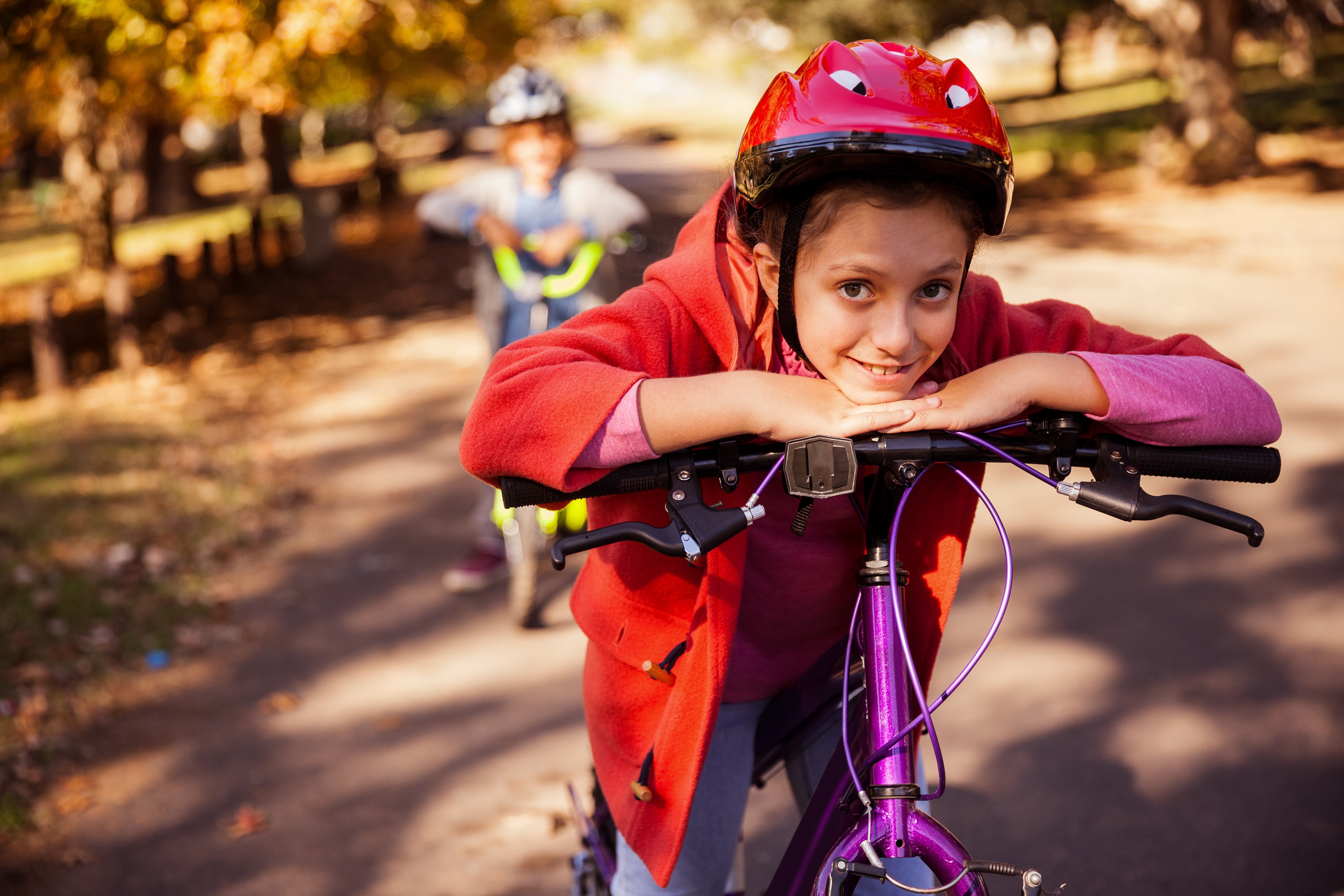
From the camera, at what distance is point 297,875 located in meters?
3.58

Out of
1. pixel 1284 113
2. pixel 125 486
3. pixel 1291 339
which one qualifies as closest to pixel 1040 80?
pixel 1284 113

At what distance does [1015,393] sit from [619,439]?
0.61m

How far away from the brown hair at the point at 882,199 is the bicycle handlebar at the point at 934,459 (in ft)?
1.04

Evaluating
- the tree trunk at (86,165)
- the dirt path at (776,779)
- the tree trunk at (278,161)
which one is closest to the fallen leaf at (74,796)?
the dirt path at (776,779)

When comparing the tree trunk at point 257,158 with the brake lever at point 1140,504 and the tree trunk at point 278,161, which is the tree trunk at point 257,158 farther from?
the brake lever at point 1140,504

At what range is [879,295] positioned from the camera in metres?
1.62

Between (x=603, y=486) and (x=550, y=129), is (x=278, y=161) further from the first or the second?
(x=603, y=486)

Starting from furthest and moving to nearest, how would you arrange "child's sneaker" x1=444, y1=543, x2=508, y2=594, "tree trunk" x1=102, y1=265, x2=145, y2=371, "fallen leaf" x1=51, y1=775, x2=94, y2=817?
"tree trunk" x1=102, y1=265, x2=145, y2=371, "child's sneaker" x1=444, y1=543, x2=508, y2=594, "fallen leaf" x1=51, y1=775, x2=94, y2=817

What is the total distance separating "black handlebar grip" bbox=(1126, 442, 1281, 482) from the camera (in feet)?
5.55

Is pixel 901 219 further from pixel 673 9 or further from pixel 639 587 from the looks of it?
pixel 673 9

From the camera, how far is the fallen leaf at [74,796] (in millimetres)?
4000

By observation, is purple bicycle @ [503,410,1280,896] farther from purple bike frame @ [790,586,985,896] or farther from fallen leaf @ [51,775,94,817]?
fallen leaf @ [51,775,94,817]

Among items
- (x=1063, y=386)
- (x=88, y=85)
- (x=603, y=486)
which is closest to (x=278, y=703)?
(x=603, y=486)

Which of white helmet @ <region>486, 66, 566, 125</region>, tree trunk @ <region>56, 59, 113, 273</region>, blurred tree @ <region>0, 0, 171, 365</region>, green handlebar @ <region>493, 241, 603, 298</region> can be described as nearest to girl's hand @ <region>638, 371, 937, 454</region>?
green handlebar @ <region>493, 241, 603, 298</region>
